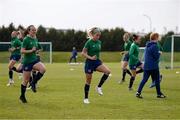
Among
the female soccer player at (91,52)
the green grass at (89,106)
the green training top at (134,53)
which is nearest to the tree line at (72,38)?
the green training top at (134,53)

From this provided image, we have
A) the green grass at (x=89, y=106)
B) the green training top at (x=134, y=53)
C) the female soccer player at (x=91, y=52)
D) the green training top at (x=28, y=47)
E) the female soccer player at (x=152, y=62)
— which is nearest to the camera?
the green grass at (x=89, y=106)

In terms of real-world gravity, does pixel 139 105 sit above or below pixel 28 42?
below

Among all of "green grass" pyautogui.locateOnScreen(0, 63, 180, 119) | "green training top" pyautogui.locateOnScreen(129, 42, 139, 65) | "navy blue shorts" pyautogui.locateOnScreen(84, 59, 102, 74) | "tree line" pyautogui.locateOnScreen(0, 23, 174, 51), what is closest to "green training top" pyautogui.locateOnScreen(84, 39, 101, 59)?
"navy blue shorts" pyautogui.locateOnScreen(84, 59, 102, 74)

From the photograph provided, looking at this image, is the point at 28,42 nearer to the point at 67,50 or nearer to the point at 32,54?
the point at 32,54

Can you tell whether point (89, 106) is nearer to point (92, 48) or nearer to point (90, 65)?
point (90, 65)

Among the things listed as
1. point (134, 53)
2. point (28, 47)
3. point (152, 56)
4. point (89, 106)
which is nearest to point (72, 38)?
point (134, 53)

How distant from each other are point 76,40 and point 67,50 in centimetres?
258

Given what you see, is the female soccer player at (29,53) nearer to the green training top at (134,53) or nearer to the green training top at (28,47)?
the green training top at (28,47)

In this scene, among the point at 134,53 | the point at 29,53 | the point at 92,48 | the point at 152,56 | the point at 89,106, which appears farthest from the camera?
the point at 134,53

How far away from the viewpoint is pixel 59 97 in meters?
16.6

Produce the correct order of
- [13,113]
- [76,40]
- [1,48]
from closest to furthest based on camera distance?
[13,113], [1,48], [76,40]

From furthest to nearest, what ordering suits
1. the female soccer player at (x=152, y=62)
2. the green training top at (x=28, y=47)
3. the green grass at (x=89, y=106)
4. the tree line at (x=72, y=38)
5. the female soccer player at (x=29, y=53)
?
the tree line at (x=72, y=38), the female soccer player at (x=152, y=62), the green training top at (x=28, y=47), the female soccer player at (x=29, y=53), the green grass at (x=89, y=106)

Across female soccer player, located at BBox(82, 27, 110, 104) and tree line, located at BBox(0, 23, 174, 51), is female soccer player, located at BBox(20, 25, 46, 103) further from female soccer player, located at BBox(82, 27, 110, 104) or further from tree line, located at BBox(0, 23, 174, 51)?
tree line, located at BBox(0, 23, 174, 51)

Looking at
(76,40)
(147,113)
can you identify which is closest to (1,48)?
(76,40)
